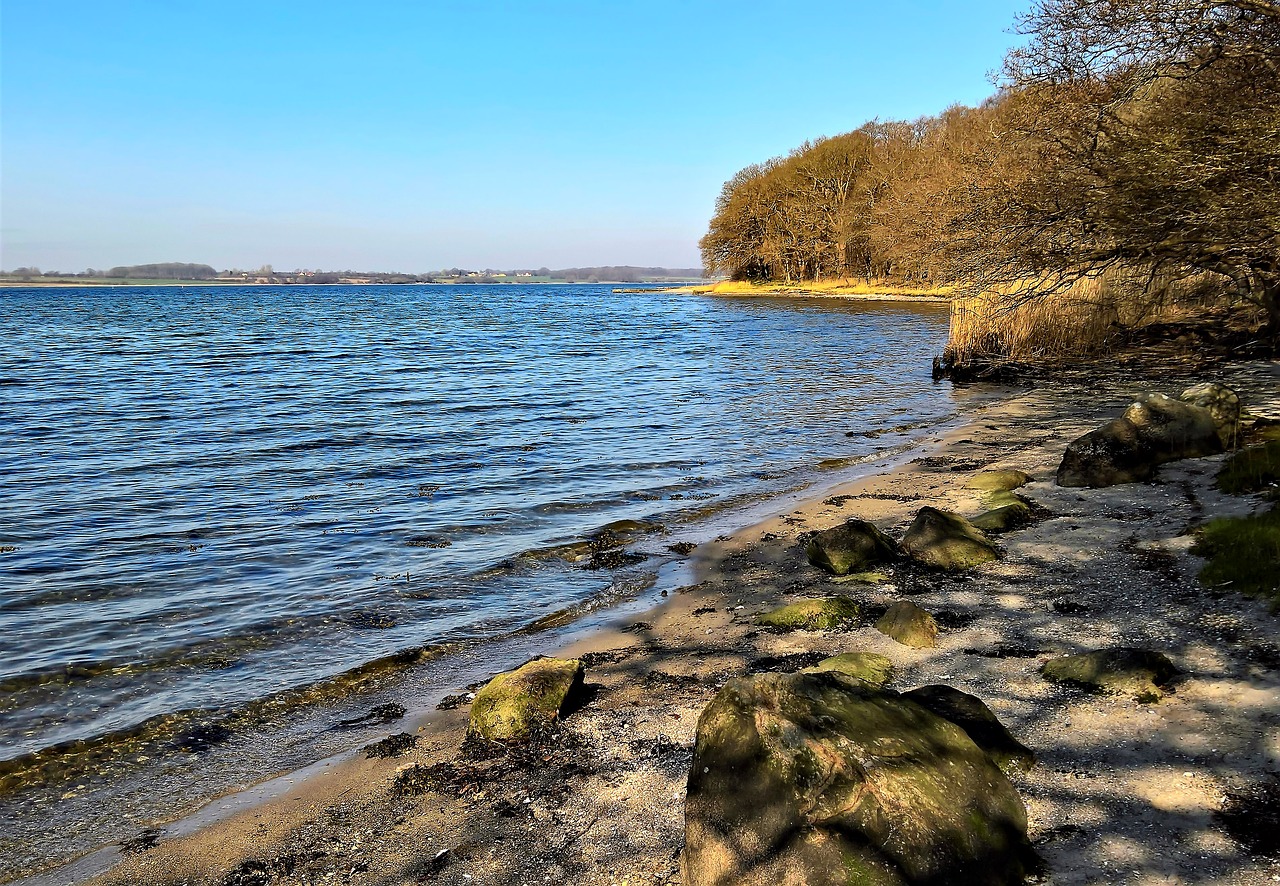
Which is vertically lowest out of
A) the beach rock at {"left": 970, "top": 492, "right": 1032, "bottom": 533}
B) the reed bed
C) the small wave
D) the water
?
the small wave

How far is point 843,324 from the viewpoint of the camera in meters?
47.2

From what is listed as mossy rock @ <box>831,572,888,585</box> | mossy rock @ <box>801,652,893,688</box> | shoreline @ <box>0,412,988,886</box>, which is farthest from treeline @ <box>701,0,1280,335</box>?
mossy rock @ <box>801,652,893,688</box>

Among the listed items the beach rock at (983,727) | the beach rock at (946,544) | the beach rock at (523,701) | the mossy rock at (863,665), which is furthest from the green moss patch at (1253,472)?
the beach rock at (523,701)

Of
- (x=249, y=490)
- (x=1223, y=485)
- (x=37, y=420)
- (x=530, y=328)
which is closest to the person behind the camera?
(x=1223, y=485)

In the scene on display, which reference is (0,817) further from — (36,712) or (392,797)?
(392,797)

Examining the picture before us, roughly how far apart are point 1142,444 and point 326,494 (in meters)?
11.4

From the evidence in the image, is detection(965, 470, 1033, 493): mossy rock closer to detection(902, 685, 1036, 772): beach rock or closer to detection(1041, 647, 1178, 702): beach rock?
detection(1041, 647, 1178, 702): beach rock

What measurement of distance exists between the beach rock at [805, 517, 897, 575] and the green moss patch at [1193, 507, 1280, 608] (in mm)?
2674

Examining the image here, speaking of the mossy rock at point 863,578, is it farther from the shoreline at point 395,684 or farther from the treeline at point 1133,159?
the treeline at point 1133,159

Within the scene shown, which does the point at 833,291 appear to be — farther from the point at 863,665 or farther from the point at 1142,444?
the point at 863,665

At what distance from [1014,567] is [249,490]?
36.8 ft

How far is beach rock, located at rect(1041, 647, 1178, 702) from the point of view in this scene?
4.89 m

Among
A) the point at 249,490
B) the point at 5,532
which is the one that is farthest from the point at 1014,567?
the point at 5,532

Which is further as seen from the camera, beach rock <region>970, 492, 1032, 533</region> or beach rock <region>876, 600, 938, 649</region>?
beach rock <region>970, 492, 1032, 533</region>
